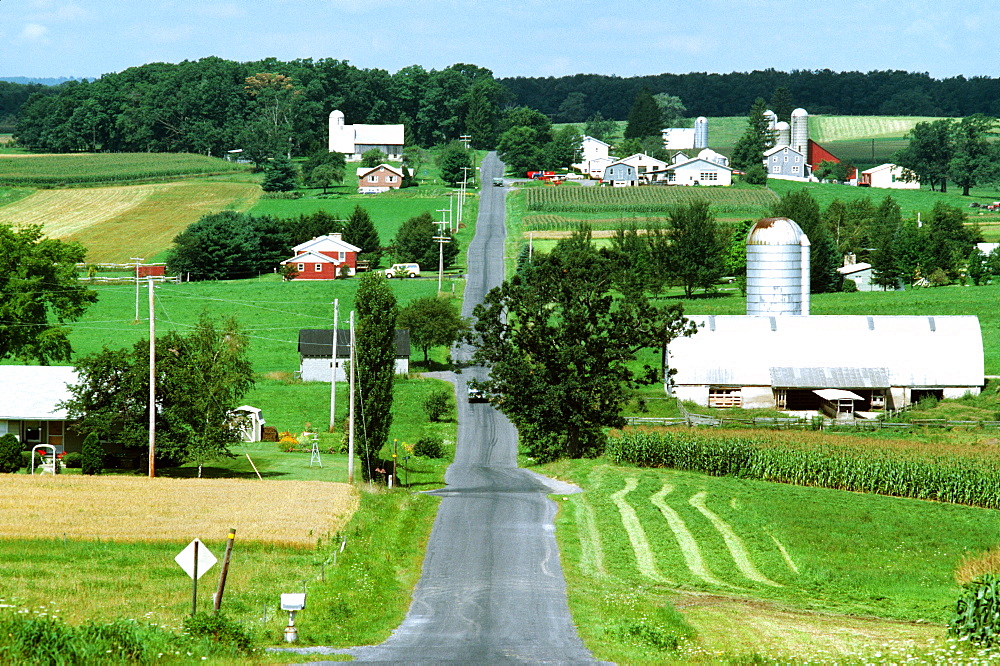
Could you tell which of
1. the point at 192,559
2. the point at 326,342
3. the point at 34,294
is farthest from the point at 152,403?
the point at 326,342

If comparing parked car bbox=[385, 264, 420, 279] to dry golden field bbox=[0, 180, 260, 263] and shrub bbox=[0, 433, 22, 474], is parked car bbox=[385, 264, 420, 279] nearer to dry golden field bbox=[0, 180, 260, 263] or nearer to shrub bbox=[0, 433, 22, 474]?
dry golden field bbox=[0, 180, 260, 263]

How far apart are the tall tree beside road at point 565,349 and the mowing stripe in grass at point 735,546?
14068 millimetres

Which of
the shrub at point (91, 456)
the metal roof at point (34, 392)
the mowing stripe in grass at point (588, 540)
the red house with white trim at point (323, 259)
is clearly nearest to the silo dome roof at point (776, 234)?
the mowing stripe in grass at point (588, 540)

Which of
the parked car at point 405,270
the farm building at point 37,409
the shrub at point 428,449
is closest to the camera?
the farm building at point 37,409

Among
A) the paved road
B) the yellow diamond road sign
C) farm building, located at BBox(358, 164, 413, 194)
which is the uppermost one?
farm building, located at BBox(358, 164, 413, 194)

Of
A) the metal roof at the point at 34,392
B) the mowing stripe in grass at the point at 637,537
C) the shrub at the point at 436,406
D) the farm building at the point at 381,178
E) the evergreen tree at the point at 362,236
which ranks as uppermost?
the farm building at the point at 381,178

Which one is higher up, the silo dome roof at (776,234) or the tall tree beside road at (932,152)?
the tall tree beside road at (932,152)

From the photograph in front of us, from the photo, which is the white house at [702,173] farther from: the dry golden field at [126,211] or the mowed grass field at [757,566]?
the mowed grass field at [757,566]

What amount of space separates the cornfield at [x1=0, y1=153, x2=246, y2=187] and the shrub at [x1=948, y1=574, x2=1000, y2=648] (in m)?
167

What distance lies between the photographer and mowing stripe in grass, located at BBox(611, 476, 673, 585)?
35000mm

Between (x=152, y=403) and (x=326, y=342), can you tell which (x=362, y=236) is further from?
(x=152, y=403)

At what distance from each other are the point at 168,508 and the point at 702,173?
150m

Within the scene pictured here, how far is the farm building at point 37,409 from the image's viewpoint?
56.4 m

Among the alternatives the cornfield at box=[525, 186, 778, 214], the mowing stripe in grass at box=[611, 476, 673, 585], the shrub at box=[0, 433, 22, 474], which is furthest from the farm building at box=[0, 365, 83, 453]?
the cornfield at box=[525, 186, 778, 214]
